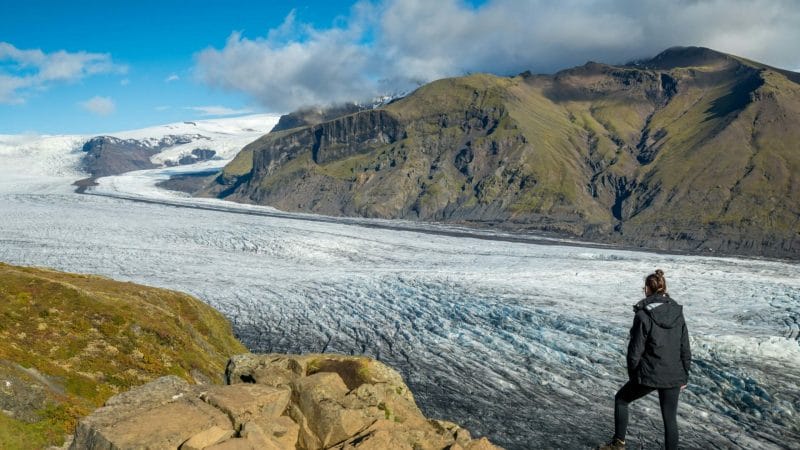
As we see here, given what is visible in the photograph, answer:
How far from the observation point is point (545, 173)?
159375 mm

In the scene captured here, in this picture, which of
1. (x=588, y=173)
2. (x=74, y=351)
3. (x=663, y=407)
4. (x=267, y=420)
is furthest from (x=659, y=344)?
(x=588, y=173)

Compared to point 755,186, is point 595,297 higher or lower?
lower

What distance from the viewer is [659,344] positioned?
943cm

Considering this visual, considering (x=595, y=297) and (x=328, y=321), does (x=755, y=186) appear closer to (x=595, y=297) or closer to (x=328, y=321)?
(x=595, y=297)

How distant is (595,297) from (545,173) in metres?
122

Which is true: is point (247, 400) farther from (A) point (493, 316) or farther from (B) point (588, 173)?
(B) point (588, 173)

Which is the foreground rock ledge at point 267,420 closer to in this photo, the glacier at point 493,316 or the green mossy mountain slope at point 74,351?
the green mossy mountain slope at point 74,351

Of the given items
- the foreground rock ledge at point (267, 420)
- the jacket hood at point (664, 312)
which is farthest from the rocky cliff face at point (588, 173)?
the foreground rock ledge at point (267, 420)

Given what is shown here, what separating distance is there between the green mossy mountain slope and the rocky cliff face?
11458cm

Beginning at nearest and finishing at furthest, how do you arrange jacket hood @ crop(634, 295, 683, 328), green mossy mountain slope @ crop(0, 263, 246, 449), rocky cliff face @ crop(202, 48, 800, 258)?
jacket hood @ crop(634, 295, 683, 328), green mossy mountain slope @ crop(0, 263, 246, 449), rocky cliff face @ crop(202, 48, 800, 258)

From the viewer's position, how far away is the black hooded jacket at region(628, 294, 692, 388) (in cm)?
942

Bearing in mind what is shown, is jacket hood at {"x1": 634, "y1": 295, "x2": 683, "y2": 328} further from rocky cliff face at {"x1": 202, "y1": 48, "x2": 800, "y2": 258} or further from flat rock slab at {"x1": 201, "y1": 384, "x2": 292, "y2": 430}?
rocky cliff face at {"x1": 202, "y1": 48, "x2": 800, "y2": 258}

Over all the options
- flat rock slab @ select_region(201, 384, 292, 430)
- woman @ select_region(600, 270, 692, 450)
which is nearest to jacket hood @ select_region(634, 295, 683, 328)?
woman @ select_region(600, 270, 692, 450)

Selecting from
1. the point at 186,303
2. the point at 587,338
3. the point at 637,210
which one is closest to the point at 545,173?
the point at 637,210
